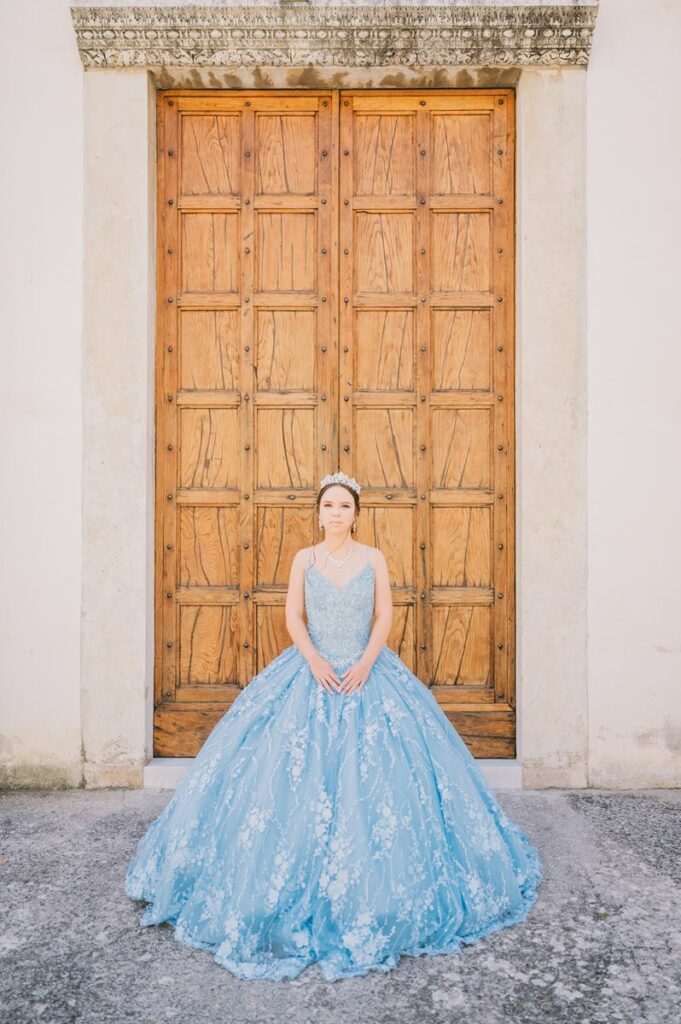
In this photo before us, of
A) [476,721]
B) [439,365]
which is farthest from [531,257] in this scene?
[476,721]

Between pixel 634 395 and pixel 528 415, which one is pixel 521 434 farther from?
pixel 634 395

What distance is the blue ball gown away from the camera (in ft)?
8.35

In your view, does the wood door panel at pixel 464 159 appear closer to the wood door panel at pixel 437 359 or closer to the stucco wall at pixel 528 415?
the wood door panel at pixel 437 359

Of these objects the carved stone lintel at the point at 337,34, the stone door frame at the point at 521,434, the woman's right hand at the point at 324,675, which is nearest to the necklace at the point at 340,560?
the woman's right hand at the point at 324,675

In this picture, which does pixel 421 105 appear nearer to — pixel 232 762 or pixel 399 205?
pixel 399 205

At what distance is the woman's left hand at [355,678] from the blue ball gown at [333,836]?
0.03m

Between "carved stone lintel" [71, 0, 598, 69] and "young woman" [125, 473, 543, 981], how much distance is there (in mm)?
2437

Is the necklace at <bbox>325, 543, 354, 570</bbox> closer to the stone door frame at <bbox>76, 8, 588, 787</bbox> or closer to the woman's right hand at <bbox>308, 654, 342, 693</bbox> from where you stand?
the woman's right hand at <bbox>308, 654, 342, 693</bbox>

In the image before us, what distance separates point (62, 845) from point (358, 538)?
2.03 meters

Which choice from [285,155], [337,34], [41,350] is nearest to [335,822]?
[41,350]

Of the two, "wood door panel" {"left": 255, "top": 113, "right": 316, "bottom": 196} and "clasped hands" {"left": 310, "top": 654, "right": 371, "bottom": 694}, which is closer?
"clasped hands" {"left": 310, "top": 654, "right": 371, "bottom": 694}

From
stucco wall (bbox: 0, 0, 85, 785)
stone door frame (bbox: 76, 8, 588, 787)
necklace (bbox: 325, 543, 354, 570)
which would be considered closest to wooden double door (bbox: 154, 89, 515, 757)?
stone door frame (bbox: 76, 8, 588, 787)

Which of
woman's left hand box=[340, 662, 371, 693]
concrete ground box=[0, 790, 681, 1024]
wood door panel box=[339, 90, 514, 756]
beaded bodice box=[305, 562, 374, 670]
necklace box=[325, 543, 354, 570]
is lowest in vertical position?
concrete ground box=[0, 790, 681, 1024]

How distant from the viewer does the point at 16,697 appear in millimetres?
4168
